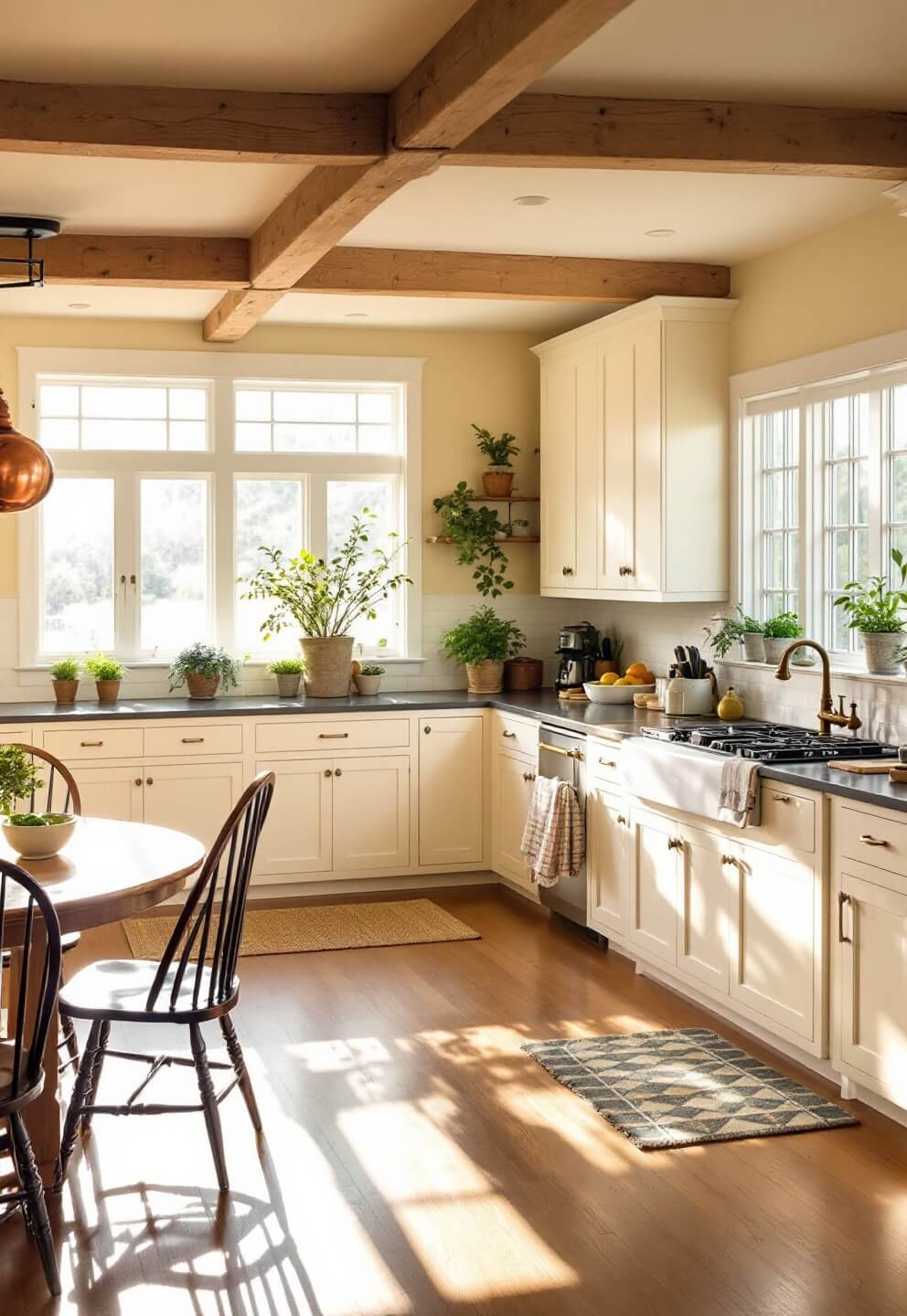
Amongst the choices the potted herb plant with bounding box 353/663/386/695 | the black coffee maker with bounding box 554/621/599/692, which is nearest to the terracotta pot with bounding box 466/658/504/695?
the black coffee maker with bounding box 554/621/599/692

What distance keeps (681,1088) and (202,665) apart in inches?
132

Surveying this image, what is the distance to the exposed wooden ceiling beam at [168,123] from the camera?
3.56 m

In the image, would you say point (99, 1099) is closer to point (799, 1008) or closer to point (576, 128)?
point (799, 1008)

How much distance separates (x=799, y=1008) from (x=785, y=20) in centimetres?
264

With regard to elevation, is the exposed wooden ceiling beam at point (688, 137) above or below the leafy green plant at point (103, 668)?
above

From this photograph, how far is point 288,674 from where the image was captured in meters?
6.75

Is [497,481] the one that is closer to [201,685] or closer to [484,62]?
[201,685]

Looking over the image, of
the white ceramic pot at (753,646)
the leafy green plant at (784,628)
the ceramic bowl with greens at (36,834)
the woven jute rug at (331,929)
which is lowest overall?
the woven jute rug at (331,929)

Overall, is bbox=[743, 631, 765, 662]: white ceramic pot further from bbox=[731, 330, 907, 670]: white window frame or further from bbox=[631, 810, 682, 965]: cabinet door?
bbox=[631, 810, 682, 965]: cabinet door

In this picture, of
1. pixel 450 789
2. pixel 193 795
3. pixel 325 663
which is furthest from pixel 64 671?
pixel 450 789

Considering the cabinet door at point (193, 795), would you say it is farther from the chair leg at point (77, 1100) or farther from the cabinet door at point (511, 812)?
the chair leg at point (77, 1100)

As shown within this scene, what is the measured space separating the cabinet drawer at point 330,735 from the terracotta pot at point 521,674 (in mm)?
782

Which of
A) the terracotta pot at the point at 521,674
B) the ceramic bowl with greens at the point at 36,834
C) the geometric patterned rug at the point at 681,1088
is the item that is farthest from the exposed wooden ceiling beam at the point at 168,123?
the terracotta pot at the point at 521,674

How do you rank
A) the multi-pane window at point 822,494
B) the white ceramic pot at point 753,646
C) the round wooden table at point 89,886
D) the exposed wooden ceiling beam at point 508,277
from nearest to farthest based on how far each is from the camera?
the round wooden table at point 89,886
the multi-pane window at point 822,494
the white ceramic pot at point 753,646
the exposed wooden ceiling beam at point 508,277
